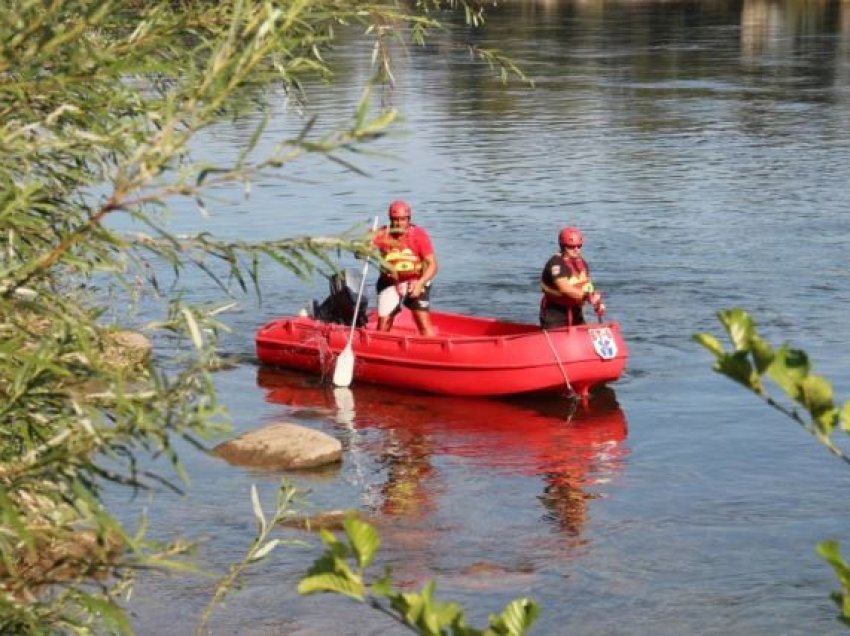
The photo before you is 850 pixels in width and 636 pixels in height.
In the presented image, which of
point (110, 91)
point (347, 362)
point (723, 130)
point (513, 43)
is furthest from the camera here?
point (513, 43)

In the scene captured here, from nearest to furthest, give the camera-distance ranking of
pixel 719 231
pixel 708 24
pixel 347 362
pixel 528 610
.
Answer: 1. pixel 528 610
2. pixel 347 362
3. pixel 719 231
4. pixel 708 24

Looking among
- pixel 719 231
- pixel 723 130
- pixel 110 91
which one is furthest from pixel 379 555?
pixel 723 130

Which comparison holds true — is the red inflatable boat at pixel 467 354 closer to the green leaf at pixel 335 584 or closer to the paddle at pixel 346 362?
the paddle at pixel 346 362

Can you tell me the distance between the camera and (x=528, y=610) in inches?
135

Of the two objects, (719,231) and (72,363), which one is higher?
(72,363)

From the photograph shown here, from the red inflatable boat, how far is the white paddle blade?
0.10 meters

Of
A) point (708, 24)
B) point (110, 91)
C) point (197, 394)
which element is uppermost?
point (110, 91)

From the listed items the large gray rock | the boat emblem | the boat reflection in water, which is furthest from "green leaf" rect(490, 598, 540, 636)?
the boat emblem

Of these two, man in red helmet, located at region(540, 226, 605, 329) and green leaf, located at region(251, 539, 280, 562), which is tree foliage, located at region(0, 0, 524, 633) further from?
man in red helmet, located at region(540, 226, 605, 329)

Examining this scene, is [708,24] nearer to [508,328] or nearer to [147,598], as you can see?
[508,328]

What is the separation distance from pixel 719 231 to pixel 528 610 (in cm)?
2488

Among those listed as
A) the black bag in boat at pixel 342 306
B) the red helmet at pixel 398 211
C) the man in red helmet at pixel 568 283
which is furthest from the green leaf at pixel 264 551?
the black bag in boat at pixel 342 306

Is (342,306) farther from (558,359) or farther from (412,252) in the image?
(558,359)

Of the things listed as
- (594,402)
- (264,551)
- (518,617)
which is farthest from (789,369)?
(594,402)
